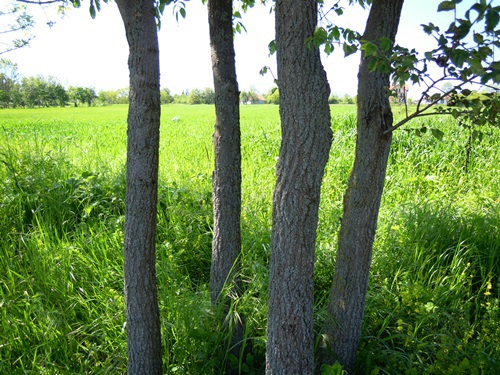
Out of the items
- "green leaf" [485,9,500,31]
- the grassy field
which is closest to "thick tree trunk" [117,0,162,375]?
the grassy field

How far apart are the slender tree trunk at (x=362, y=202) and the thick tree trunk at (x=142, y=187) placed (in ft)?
2.99

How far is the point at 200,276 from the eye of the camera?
10.6 feet

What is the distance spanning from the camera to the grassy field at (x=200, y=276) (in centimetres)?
231

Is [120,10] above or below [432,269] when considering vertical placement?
above

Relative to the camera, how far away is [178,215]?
11.7 ft

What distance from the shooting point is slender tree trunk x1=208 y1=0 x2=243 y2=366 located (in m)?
2.34

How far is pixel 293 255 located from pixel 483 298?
1892 millimetres

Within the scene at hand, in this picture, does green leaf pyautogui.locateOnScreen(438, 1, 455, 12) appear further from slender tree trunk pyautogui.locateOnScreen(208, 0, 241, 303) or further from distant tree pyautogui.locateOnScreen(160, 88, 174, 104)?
distant tree pyautogui.locateOnScreen(160, 88, 174, 104)

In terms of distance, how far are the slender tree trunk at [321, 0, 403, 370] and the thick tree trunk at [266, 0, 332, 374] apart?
1.19 feet

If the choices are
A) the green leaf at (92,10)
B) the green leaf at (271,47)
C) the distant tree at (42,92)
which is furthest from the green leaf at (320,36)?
the distant tree at (42,92)

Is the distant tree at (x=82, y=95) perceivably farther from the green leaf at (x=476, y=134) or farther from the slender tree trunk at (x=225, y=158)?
the green leaf at (x=476, y=134)

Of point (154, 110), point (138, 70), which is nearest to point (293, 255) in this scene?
point (154, 110)

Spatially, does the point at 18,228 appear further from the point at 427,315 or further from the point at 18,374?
the point at 427,315

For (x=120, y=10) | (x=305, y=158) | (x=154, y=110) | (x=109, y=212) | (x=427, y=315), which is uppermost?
(x=120, y=10)
